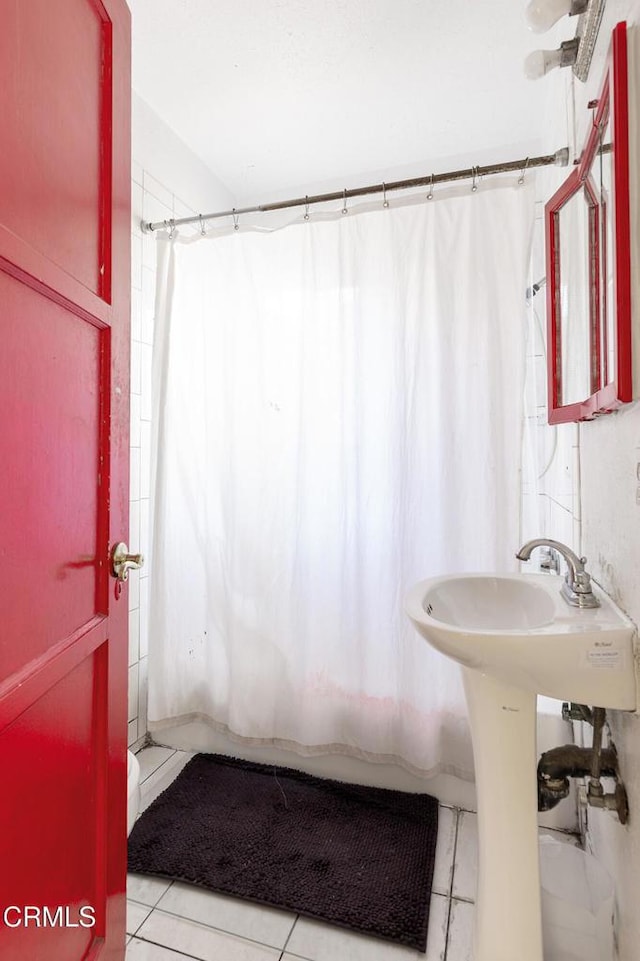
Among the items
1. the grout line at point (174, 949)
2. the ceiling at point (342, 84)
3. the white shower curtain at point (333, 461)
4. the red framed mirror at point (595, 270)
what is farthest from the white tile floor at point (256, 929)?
the ceiling at point (342, 84)

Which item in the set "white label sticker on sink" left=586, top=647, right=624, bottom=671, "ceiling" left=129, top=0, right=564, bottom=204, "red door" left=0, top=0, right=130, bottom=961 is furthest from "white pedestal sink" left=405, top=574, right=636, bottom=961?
"ceiling" left=129, top=0, right=564, bottom=204

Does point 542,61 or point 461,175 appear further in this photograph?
point 461,175

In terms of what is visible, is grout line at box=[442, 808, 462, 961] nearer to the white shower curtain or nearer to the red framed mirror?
the white shower curtain

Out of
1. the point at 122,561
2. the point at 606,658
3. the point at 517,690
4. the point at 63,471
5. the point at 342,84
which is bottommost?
the point at 517,690

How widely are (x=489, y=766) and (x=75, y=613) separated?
88 cm

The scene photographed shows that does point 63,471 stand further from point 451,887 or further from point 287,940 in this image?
point 451,887

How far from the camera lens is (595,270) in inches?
40.9

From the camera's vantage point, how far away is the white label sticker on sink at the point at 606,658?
84cm

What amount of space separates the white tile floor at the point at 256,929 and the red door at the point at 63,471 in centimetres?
38

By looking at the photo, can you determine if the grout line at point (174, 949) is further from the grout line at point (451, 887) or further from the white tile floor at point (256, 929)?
the grout line at point (451, 887)

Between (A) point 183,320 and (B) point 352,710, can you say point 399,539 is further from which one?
(A) point 183,320

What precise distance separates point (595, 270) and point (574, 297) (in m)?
0.22

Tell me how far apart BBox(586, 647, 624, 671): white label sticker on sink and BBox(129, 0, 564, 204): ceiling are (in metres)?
1.70

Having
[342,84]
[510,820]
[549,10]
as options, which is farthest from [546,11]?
[510,820]
